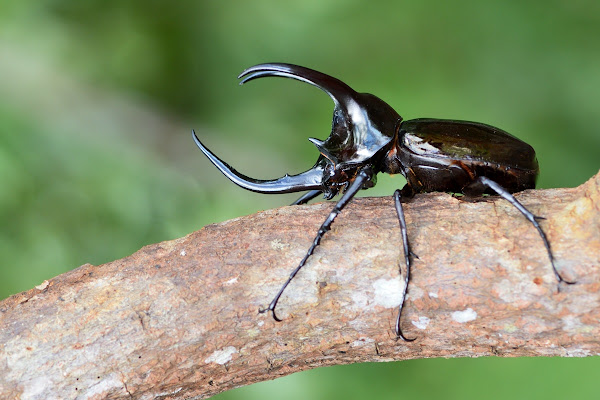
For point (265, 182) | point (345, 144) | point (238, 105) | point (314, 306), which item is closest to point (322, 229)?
point (314, 306)

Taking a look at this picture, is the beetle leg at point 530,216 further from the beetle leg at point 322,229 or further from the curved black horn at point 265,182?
the curved black horn at point 265,182

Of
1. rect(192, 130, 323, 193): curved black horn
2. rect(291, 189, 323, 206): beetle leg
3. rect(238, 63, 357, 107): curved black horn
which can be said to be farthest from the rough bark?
rect(238, 63, 357, 107): curved black horn

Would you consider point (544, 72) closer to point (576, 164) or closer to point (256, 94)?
point (576, 164)

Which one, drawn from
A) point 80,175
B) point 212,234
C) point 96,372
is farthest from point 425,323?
point 80,175

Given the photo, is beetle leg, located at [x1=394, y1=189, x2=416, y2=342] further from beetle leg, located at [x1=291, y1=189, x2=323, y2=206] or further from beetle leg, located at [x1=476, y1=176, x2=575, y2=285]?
beetle leg, located at [x1=291, y1=189, x2=323, y2=206]

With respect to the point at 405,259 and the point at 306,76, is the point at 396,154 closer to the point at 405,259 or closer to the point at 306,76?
the point at 306,76

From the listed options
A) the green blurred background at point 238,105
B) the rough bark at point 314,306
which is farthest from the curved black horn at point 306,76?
the green blurred background at point 238,105
